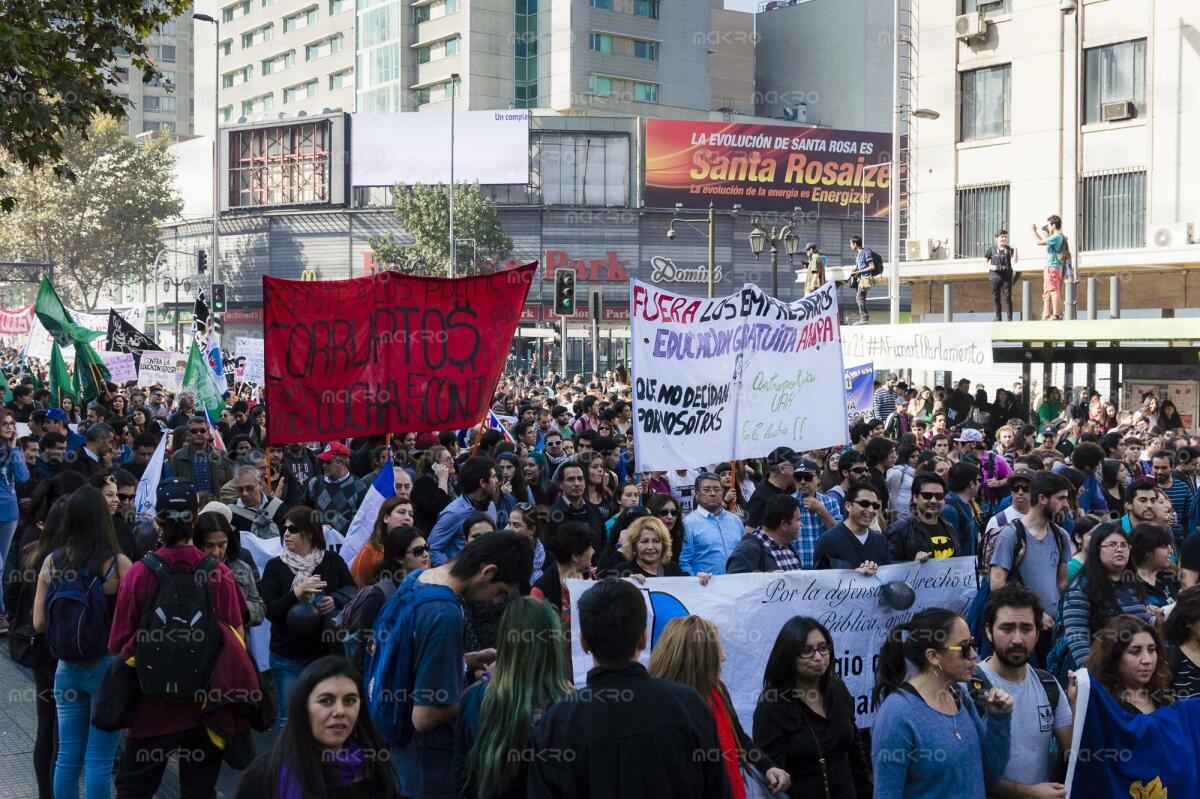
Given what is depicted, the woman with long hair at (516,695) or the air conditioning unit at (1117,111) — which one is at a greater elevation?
the air conditioning unit at (1117,111)

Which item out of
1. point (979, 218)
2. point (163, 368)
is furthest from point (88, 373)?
point (979, 218)

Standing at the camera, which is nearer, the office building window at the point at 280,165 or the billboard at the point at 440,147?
the billboard at the point at 440,147

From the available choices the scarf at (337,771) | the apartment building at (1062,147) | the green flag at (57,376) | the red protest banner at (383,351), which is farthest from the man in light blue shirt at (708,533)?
the apartment building at (1062,147)

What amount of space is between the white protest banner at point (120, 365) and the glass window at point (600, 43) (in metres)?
57.8

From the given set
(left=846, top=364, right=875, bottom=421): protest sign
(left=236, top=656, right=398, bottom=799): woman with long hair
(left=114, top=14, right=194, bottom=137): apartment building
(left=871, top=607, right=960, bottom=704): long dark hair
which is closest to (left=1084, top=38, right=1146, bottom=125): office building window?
(left=846, top=364, right=875, bottom=421): protest sign

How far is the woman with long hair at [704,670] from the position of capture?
4535mm

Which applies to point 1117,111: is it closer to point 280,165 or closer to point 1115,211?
point 1115,211

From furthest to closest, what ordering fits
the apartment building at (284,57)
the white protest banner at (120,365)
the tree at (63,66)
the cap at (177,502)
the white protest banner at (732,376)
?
the apartment building at (284,57), the white protest banner at (120,365), the tree at (63,66), the white protest banner at (732,376), the cap at (177,502)

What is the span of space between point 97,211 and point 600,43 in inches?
1177

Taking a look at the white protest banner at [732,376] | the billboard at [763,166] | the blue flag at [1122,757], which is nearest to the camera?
the blue flag at [1122,757]

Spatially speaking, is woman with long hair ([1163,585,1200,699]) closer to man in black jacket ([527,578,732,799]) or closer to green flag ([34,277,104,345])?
man in black jacket ([527,578,732,799])

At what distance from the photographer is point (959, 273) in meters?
30.2

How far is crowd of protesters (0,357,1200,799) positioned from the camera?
13.2ft

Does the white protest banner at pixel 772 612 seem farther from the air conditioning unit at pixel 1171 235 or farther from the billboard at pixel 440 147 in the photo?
the billboard at pixel 440 147
